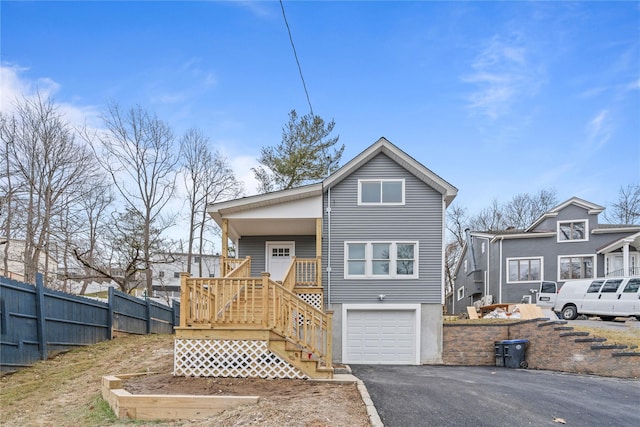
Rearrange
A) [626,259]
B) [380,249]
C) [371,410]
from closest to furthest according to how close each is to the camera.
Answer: [371,410]
[380,249]
[626,259]

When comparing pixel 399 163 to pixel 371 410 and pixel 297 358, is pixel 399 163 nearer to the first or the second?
pixel 297 358

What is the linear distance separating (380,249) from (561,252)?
15086 millimetres

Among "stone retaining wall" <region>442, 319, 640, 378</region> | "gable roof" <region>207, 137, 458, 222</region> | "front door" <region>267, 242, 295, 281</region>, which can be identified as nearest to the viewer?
"stone retaining wall" <region>442, 319, 640, 378</region>

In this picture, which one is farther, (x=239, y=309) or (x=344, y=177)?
(x=344, y=177)

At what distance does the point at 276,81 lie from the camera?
43.1 feet

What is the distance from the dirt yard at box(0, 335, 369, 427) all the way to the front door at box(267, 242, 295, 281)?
621 cm

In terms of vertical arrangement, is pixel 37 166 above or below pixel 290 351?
above

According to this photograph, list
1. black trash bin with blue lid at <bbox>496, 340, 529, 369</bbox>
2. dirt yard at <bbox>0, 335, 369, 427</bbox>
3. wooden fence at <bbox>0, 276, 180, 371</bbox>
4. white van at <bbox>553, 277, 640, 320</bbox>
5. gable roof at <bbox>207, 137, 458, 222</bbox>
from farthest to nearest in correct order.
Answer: white van at <bbox>553, 277, 640, 320</bbox> → gable roof at <bbox>207, 137, 458, 222</bbox> → black trash bin with blue lid at <bbox>496, 340, 529, 369</bbox> → wooden fence at <bbox>0, 276, 180, 371</bbox> → dirt yard at <bbox>0, 335, 369, 427</bbox>

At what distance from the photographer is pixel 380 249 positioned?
1594 cm

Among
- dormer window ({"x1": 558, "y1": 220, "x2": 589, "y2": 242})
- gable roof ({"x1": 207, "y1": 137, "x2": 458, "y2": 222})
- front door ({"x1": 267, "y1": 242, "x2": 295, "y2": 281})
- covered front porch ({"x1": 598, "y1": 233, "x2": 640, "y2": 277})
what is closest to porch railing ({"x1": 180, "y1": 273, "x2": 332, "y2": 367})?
gable roof ({"x1": 207, "y1": 137, "x2": 458, "y2": 222})

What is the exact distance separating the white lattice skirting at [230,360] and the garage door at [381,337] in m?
6.81

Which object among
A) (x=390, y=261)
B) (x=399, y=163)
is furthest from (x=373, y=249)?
(x=399, y=163)

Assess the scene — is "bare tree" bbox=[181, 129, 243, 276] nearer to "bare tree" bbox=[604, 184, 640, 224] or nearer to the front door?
the front door

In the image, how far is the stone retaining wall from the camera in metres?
12.3
